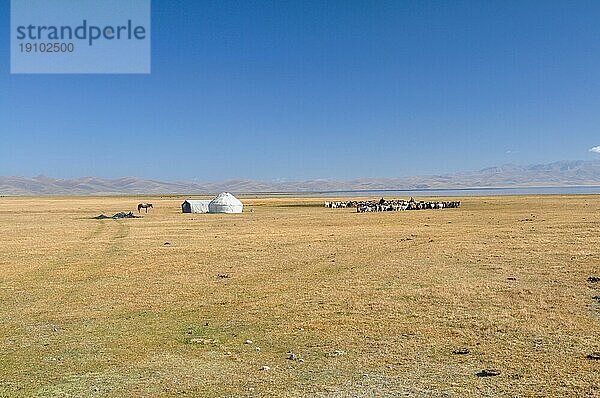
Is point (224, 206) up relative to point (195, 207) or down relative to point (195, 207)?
up

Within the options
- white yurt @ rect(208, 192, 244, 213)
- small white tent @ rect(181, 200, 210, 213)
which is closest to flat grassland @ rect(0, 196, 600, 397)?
white yurt @ rect(208, 192, 244, 213)

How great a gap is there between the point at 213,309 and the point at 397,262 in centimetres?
977

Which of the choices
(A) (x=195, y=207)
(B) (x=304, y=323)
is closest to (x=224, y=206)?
(A) (x=195, y=207)

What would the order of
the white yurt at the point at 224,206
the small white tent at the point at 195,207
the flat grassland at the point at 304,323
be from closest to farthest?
the flat grassland at the point at 304,323 < the white yurt at the point at 224,206 < the small white tent at the point at 195,207

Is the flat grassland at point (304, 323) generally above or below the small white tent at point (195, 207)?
below

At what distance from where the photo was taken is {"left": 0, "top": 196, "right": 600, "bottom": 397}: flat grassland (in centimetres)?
868

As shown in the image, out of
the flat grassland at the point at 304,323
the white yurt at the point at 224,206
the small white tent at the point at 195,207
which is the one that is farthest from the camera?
the small white tent at the point at 195,207

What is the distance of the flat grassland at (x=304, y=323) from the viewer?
28.5 feet

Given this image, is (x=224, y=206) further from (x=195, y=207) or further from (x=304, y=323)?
(x=304, y=323)

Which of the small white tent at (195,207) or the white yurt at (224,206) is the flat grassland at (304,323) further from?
the small white tent at (195,207)

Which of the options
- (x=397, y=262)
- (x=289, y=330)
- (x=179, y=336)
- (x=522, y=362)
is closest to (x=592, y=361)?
(x=522, y=362)

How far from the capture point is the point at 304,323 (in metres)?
12.5

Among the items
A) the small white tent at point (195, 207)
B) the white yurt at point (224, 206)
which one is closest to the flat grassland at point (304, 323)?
the white yurt at point (224, 206)

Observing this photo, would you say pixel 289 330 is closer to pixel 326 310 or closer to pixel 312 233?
pixel 326 310
